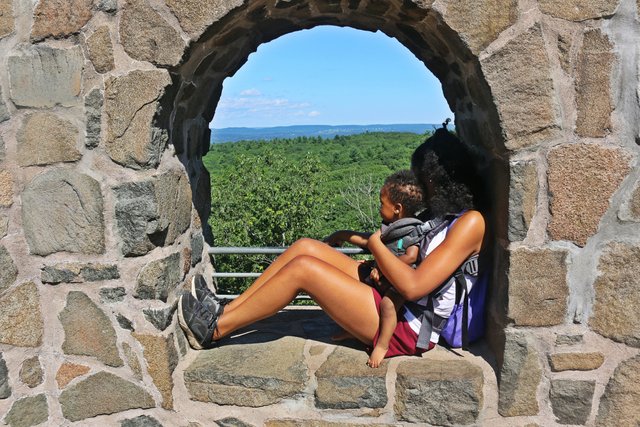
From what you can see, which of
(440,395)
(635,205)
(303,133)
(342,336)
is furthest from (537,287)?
(303,133)

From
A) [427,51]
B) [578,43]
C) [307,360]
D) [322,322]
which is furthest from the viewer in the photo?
[322,322]

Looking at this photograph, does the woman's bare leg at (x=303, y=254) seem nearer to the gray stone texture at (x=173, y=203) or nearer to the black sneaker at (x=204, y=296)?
the black sneaker at (x=204, y=296)

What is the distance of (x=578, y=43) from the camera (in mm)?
2123

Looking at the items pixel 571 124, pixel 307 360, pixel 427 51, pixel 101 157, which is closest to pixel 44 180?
pixel 101 157

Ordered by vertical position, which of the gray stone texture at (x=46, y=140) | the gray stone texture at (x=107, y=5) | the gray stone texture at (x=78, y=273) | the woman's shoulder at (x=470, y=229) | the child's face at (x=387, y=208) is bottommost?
the gray stone texture at (x=78, y=273)

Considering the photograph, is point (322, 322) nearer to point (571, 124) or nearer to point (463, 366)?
point (463, 366)

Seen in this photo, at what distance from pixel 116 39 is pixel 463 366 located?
1930 millimetres

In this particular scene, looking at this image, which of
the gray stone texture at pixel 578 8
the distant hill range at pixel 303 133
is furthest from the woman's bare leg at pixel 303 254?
the distant hill range at pixel 303 133

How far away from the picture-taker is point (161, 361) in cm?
246

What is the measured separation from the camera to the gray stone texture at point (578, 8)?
2.09m

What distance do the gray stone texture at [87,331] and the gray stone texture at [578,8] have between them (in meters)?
2.12

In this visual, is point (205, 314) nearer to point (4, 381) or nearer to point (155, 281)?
point (155, 281)

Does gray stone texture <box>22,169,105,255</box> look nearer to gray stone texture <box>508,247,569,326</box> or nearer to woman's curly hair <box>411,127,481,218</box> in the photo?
woman's curly hair <box>411,127,481,218</box>

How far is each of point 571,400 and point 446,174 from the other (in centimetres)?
104
